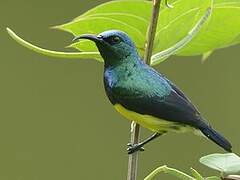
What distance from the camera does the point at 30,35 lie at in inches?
109

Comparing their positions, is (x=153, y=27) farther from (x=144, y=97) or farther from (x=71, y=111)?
(x=71, y=111)

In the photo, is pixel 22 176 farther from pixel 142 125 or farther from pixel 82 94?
pixel 142 125

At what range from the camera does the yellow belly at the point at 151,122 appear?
54 cm

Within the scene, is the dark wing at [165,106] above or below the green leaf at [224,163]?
above

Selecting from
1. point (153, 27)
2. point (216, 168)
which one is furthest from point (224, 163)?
point (153, 27)

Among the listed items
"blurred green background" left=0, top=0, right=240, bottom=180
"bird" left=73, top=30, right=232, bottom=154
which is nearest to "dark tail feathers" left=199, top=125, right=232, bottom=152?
"bird" left=73, top=30, right=232, bottom=154

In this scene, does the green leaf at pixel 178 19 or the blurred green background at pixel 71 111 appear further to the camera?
the blurred green background at pixel 71 111

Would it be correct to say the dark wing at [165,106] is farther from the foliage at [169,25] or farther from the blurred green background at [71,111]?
the blurred green background at [71,111]

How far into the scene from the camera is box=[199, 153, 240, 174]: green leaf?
556 mm

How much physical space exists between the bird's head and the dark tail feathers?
0.08 meters

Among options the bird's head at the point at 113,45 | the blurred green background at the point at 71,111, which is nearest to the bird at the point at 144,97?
the bird's head at the point at 113,45

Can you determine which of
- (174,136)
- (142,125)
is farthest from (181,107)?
(174,136)

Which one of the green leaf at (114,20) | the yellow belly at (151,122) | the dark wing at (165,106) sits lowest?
the yellow belly at (151,122)

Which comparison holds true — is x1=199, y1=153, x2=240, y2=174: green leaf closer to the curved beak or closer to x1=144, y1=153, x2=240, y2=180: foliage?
x1=144, y1=153, x2=240, y2=180: foliage
